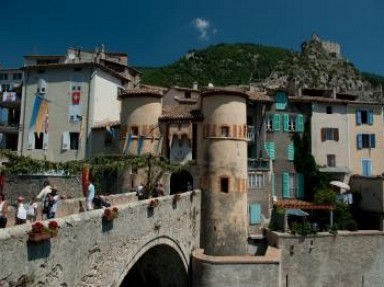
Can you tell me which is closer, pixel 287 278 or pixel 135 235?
pixel 135 235

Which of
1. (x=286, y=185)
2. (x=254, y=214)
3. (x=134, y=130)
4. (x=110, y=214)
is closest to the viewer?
(x=110, y=214)

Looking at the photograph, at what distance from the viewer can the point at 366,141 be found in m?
39.3

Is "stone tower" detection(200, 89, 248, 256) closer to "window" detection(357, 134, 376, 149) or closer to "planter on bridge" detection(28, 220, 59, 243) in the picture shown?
"window" detection(357, 134, 376, 149)

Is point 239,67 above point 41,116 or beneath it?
above

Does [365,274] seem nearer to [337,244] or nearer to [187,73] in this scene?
→ [337,244]

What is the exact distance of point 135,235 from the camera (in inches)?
571

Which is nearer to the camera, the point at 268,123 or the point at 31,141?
the point at 268,123

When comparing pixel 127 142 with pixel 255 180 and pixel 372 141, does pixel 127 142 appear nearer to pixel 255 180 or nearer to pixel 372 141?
pixel 255 180

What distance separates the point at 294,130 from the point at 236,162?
39.5 ft

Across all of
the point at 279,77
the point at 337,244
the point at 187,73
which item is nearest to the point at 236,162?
the point at 337,244

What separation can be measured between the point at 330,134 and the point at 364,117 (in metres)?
4.61

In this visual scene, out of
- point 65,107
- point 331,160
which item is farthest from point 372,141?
point 65,107

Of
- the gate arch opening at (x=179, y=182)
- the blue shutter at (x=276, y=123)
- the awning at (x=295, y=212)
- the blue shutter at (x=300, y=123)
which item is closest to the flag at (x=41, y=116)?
the gate arch opening at (x=179, y=182)

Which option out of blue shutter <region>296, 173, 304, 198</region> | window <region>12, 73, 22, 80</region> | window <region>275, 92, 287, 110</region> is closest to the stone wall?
blue shutter <region>296, 173, 304, 198</region>
